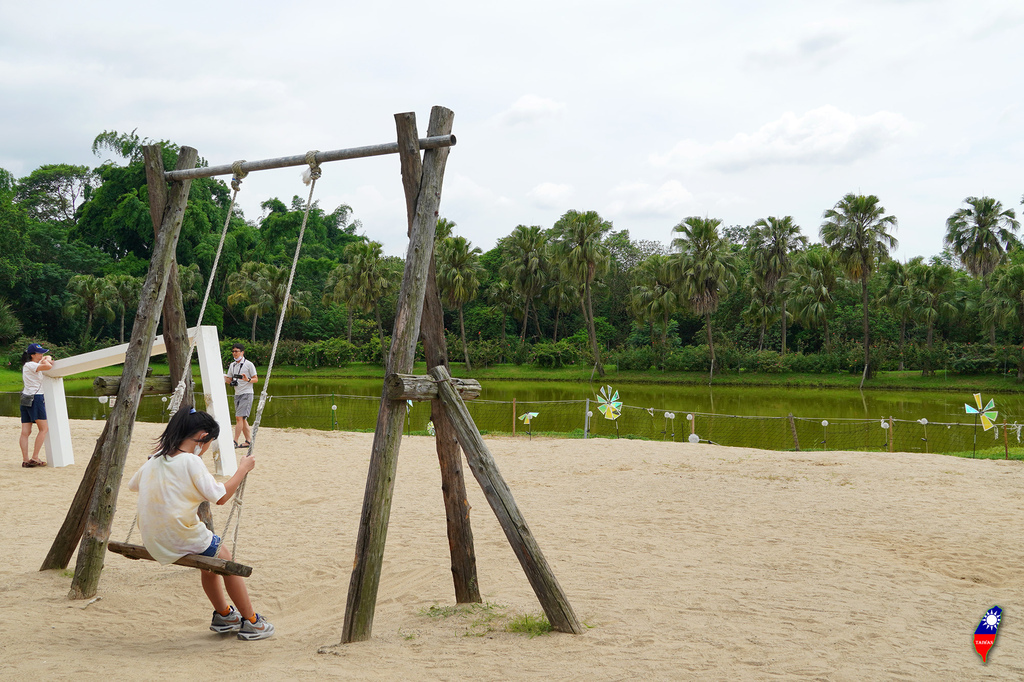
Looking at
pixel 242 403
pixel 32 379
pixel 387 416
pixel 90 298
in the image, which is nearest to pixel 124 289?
A: pixel 90 298

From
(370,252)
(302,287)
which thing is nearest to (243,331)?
(302,287)

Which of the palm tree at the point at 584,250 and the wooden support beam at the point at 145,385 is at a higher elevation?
the palm tree at the point at 584,250

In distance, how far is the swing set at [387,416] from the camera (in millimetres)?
4008

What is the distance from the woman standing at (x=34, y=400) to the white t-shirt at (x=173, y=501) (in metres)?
7.12

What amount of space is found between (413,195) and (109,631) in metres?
3.09

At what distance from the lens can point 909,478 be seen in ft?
31.9

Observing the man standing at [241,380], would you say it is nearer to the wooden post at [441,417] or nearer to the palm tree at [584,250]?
the wooden post at [441,417]

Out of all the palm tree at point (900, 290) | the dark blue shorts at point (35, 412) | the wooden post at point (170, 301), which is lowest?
the dark blue shorts at point (35, 412)

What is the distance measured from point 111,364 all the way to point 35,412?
1504mm

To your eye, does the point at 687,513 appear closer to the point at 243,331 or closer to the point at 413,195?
A: the point at 413,195

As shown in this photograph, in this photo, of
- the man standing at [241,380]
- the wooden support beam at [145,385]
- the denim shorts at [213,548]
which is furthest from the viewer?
the man standing at [241,380]

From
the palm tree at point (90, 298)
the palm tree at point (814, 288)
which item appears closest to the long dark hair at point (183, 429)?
the palm tree at point (814, 288)

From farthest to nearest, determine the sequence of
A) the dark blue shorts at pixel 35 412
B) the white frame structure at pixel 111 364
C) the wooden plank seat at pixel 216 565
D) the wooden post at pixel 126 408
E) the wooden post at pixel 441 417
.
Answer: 1. the dark blue shorts at pixel 35 412
2. the white frame structure at pixel 111 364
3. the wooden post at pixel 126 408
4. the wooden post at pixel 441 417
5. the wooden plank seat at pixel 216 565

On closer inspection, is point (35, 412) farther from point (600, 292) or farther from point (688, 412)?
point (600, 292)
